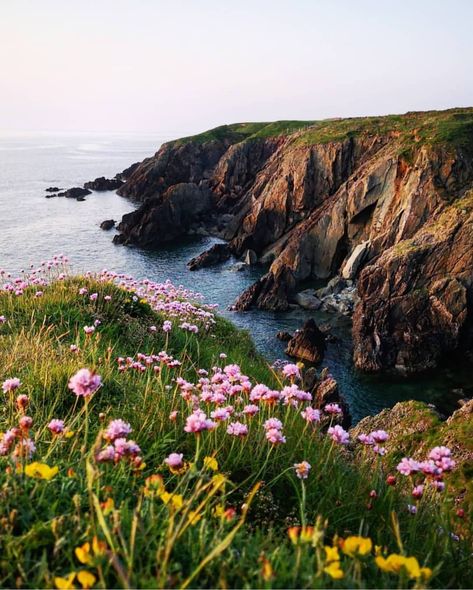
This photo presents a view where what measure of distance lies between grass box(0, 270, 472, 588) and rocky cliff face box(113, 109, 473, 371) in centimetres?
2808

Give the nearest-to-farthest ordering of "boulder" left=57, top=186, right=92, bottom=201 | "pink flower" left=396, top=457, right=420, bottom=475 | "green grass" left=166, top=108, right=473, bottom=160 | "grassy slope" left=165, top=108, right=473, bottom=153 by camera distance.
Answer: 1. "pink flower" left=396, top=457, right=420, bottom=475
2. "green grass" left=166, top=108, right=473, bottom=160
3. "grassy slope" left=165, top=108, right=473, bottom=153
4. "boulder" left=57, top=186, right=92, bottom=201

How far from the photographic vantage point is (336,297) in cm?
4422

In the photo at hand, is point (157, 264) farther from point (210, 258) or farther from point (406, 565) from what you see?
point (406, 565)

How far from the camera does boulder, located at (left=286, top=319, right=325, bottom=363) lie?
3234 cm

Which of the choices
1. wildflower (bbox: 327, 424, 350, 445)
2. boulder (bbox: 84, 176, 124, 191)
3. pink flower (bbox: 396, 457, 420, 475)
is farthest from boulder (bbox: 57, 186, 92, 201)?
pink flower (bbox: 396, 457, 420, 475)

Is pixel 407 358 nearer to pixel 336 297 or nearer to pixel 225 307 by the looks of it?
pixel 336 297

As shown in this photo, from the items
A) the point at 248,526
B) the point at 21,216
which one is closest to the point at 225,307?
the point at 248,526

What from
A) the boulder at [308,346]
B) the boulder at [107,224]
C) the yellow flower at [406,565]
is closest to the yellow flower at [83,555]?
the yellow flower at [406,565]

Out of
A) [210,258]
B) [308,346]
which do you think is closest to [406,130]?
[210,258]

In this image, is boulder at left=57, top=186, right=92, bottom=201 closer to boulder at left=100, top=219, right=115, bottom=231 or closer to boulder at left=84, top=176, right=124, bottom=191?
boulder at left=84, top=176, right=124, bottom=191

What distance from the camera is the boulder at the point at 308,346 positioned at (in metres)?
32.3

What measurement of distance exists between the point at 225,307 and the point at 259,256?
1872 centimetres

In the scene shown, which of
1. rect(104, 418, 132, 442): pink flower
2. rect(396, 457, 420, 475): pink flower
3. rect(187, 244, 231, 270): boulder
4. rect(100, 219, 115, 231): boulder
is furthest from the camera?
rect(100, 219, 115, 231): boulder

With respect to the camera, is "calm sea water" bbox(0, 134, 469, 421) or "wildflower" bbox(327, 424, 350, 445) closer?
"wildflower" bbox(327, 424, 350, 445)
